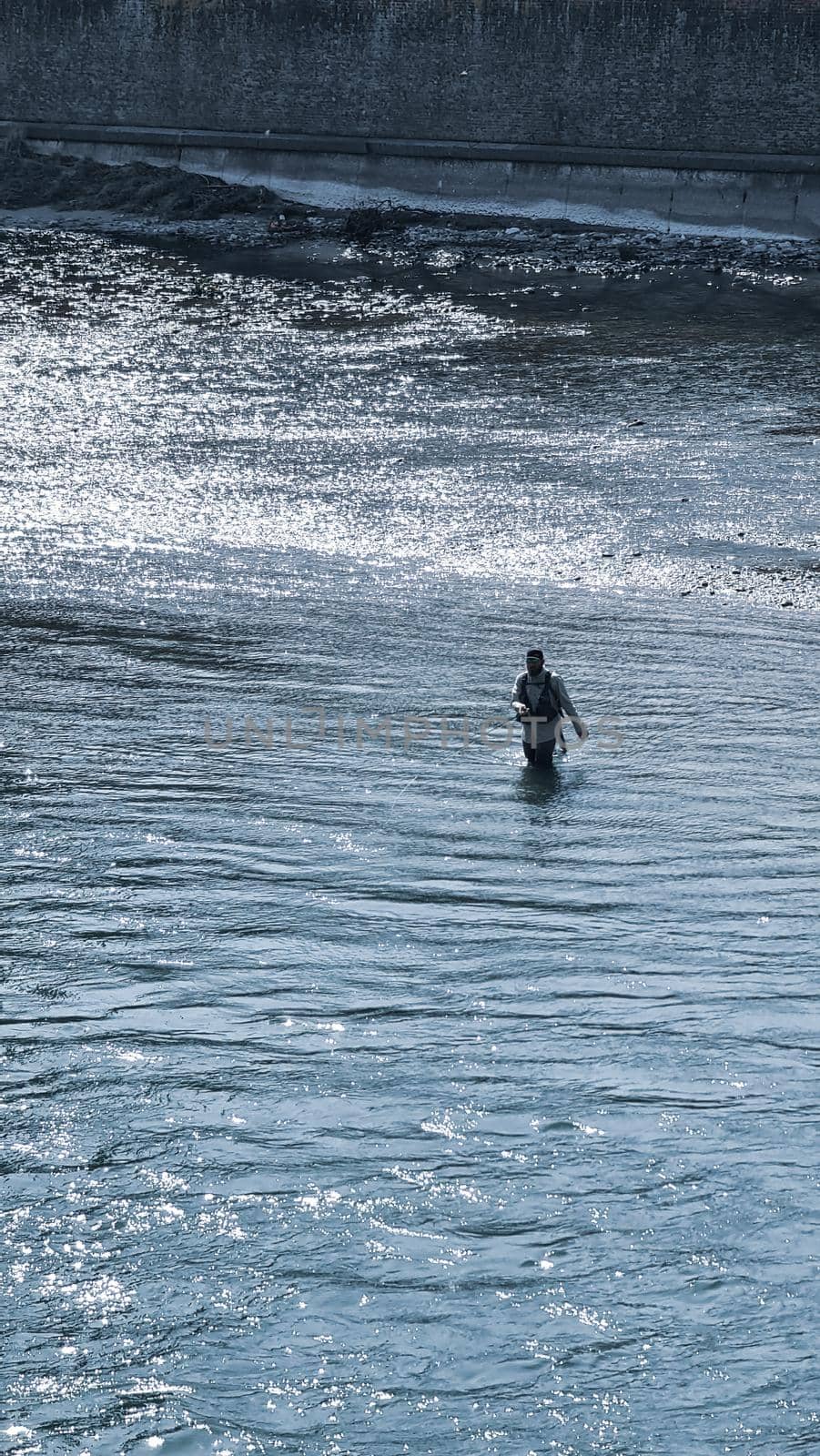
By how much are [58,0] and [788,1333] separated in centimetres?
3565

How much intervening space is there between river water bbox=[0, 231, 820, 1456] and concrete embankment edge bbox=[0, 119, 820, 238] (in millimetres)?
14710

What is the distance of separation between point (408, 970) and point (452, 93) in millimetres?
28247

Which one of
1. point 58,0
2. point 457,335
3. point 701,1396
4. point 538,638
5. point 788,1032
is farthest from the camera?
point 58,0

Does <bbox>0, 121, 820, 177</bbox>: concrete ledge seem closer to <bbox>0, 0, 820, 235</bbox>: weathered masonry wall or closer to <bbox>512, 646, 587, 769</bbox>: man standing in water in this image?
<bbox>0, 0, 820, 235</bbox>: weathered masonry wall

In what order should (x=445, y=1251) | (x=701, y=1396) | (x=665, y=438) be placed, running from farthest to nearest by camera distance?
(x=665, y=438)
(x=445, y=1251)
(x=701, y=1396)

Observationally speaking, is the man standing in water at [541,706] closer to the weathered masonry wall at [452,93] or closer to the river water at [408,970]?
the river water at [408,970]

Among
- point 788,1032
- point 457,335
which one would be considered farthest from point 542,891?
point 457,335

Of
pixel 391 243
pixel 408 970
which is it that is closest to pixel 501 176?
pixel 391 243

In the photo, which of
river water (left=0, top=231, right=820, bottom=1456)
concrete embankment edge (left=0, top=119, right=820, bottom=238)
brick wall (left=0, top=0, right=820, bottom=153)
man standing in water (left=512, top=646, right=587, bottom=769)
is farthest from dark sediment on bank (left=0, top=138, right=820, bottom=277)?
man standing in water (left=512, top=646, right=587, bottom=769)

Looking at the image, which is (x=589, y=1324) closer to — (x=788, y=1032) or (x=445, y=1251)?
(x=445, y=1251)

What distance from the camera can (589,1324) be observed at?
6133 mm

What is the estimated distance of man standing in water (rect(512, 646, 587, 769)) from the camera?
1034 cm

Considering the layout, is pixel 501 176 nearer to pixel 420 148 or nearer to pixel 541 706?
pixel 420 148

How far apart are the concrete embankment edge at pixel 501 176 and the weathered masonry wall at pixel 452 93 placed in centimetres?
4
